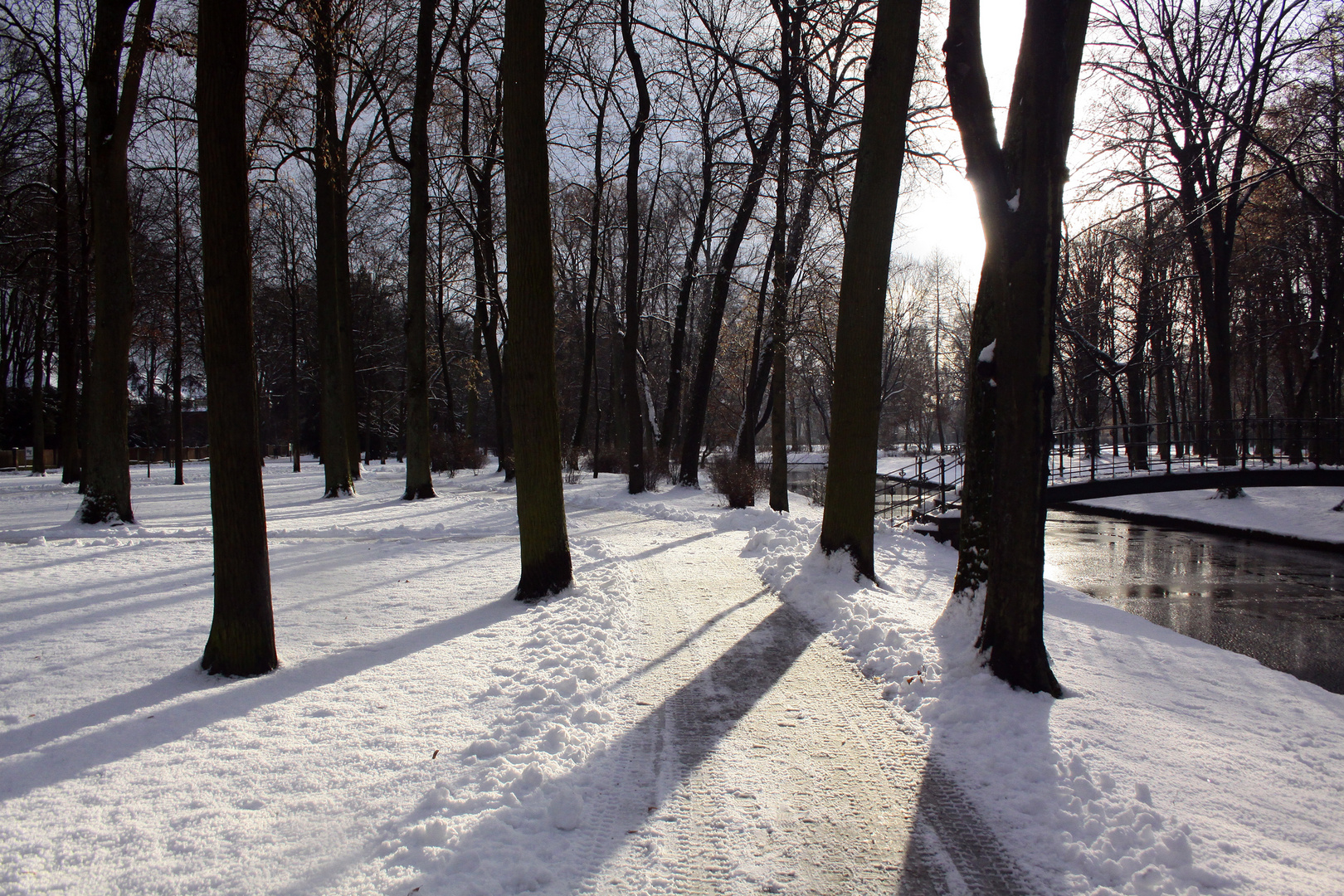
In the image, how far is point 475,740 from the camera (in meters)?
4.06

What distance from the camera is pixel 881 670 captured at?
5445 millimetres

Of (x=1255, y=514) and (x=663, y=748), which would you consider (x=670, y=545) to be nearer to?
(x=663, y=748)

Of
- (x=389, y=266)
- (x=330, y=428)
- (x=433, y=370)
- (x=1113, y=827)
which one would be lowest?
(x=1113, y=827)

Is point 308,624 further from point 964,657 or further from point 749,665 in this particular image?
point 964,657

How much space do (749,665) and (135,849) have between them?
3.97 meters

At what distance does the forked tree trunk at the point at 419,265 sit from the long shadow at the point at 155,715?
12434 mm

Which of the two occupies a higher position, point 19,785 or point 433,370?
point 433,370

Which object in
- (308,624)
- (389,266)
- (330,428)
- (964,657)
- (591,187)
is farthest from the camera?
(389,266)

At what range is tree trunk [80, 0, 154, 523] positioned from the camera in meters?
11.1

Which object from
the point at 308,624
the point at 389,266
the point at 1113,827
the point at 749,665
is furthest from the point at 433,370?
the point at 1113,827

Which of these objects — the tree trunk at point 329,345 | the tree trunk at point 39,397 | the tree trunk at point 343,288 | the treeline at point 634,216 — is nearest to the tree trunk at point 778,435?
the treeline at point 634,216

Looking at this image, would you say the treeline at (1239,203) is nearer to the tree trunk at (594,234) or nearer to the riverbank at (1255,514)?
the riverbank at (1255,514)

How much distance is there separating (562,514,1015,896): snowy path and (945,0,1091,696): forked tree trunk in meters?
1.16

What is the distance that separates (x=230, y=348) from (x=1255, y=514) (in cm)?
2400
